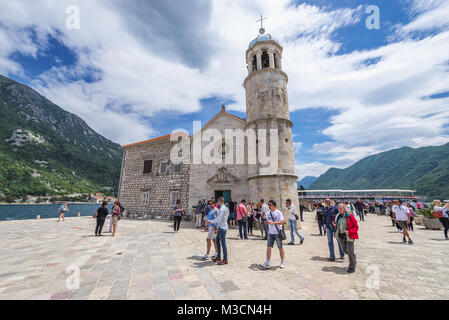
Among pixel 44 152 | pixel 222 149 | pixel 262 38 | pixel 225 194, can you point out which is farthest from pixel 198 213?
pixel 44 152

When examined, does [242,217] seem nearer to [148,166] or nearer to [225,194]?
[225,194]

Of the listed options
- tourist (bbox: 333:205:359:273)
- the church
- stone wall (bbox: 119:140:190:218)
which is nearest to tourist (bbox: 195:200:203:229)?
the church

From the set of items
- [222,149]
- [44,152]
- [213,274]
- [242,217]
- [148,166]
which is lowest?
[213,274]

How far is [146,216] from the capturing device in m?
18.0

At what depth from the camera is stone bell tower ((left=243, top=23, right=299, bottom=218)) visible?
12164 millimetres

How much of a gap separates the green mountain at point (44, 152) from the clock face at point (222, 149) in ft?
323

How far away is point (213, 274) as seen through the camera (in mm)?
4277

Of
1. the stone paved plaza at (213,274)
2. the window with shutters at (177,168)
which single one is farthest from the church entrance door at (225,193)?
the stone paved plaza at (213,274)

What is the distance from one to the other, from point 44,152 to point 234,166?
117 meters

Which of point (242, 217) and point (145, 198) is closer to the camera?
point (242, 217)

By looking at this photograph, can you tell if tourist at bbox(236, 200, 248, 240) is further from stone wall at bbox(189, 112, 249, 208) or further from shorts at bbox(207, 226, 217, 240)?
stone wall at bbox(189, 112, 249, 208)
